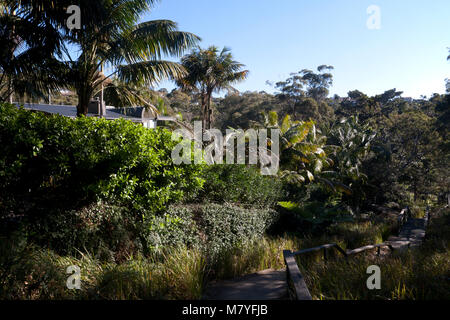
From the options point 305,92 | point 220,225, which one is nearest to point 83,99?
point 220,225

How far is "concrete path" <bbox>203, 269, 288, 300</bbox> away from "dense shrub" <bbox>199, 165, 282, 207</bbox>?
3.39m

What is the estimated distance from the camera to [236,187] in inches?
398

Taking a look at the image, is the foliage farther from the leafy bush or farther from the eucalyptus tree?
the eucalyptus tree

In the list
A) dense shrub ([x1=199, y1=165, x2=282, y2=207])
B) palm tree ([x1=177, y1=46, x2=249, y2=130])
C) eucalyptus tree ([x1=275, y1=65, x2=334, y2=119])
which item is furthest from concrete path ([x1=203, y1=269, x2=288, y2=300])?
eucalyptus tree ([x1=275, y1=65, x2=334, y2=119])

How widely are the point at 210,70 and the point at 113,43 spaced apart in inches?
523

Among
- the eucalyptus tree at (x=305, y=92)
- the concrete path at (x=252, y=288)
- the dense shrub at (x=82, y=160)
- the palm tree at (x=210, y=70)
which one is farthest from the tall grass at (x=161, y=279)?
the eucalyptus tree at (x=305, y=92)

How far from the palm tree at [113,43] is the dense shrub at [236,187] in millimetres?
3865

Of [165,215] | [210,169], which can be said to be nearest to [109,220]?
[165,215]

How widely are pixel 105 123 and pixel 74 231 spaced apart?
6.88 feet

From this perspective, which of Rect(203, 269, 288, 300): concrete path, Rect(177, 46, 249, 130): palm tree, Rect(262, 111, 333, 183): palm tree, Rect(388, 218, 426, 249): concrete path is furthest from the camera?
Rect(177, 46, 249, 130): palm tree

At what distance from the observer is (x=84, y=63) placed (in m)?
9.88

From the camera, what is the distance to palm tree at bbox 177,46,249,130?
891 inches

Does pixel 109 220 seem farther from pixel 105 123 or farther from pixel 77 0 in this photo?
pixel 77 0
